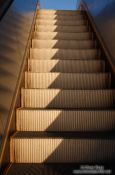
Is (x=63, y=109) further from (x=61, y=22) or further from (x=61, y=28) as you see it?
(x=61, y=22)

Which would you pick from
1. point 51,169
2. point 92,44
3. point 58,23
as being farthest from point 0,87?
point 58,23

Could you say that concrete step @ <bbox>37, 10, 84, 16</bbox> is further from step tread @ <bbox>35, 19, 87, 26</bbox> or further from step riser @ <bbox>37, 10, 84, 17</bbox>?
step tread @ <bbox>35, 19, 87, 26</bbox>

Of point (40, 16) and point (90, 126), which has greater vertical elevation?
point (40, 16)

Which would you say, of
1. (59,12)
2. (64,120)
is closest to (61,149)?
(64,120)

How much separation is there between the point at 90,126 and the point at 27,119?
2.05ft

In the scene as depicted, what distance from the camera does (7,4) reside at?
10.4 ft

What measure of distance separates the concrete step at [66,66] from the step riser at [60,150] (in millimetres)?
1573

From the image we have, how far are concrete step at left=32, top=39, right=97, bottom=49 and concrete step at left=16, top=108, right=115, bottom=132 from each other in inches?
77.8

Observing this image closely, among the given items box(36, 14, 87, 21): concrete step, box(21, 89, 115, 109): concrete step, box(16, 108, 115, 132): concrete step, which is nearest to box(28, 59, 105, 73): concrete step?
box(21, 89, 115, 109): concrete step

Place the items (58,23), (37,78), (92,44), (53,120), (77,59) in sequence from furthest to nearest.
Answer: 1. (58,23)
2. (92,44)
3. (77,59)
4. (37,78)
5. (53,120)

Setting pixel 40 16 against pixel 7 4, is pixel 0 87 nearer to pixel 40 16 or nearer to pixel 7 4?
pixel 7 4

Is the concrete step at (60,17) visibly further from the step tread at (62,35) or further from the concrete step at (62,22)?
the step tread at (62,35)

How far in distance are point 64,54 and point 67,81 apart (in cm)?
87

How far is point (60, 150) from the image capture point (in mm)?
3201
